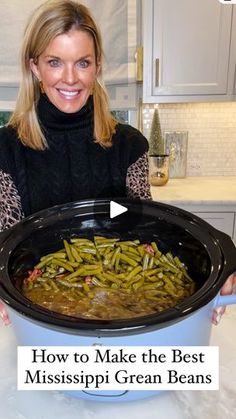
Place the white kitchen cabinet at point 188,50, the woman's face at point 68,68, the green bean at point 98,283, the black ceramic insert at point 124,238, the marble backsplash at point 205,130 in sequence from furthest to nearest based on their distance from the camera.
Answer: the marble backsplash at point 205,130 → the white kitchen cabinet at point 188,50 → the woman's face at point 68,68 → the green bean at point 98,283 → the black ceramic insert at point 124,238

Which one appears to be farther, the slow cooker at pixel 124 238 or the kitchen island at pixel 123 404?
the kitchen island at pixel 123 404

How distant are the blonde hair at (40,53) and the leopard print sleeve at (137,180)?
0.12 meters

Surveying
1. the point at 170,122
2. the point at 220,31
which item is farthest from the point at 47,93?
the point at 170,122

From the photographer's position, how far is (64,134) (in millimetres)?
1287

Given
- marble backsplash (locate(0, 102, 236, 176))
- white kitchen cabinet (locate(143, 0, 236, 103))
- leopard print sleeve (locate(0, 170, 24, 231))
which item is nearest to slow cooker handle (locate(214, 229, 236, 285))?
leopard print sleeve (locate(0, 170, 24, 231))

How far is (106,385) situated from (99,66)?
3.19 ft

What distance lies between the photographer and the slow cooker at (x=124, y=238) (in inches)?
22.1

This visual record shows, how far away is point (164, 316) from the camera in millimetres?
560

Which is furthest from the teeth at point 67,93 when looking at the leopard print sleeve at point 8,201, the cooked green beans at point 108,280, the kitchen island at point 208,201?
the kitchen island at point 208,201

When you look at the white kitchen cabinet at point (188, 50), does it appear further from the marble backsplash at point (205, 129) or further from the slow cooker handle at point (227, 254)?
the slow cooker handle at point (227, 254)

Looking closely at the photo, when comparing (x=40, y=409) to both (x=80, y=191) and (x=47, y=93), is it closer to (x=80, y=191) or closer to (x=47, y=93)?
(x=80, y=191)

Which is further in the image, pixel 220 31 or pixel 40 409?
pixel 220 31

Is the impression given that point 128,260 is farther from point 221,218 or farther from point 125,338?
point 221,218

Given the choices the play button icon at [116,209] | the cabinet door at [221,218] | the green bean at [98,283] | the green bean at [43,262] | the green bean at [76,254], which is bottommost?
the cabinet door at [221,218]
